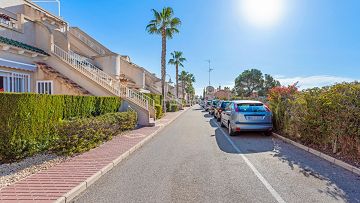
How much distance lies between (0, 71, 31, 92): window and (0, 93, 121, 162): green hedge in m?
5.98

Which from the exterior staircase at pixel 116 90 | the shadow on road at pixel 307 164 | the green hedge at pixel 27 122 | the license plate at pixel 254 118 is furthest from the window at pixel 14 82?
the license plate at pixel 254 118

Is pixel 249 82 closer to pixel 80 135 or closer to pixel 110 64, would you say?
pixel 110 64

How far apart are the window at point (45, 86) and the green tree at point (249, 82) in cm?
8490

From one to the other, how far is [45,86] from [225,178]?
12.5 m

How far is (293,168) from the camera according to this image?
227 inches

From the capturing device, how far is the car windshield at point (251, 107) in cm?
1041

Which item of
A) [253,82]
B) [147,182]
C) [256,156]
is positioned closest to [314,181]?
[256,156]

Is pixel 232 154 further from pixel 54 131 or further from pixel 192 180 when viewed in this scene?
pixel 54 131

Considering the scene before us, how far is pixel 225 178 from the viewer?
5.06 m

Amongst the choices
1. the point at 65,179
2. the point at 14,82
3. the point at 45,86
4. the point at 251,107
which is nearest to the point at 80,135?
the point at 65,179

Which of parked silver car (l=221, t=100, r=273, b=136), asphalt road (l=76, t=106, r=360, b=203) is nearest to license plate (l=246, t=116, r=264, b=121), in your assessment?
parked silver car (l=221, t=100, r=273, b=136)

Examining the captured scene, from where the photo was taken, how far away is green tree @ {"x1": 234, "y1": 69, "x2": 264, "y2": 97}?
9312 cm

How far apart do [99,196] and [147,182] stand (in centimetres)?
102

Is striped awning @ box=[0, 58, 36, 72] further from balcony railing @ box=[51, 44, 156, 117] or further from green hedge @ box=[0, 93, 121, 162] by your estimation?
green hedge @ box=[0, 93, 121, 162]
